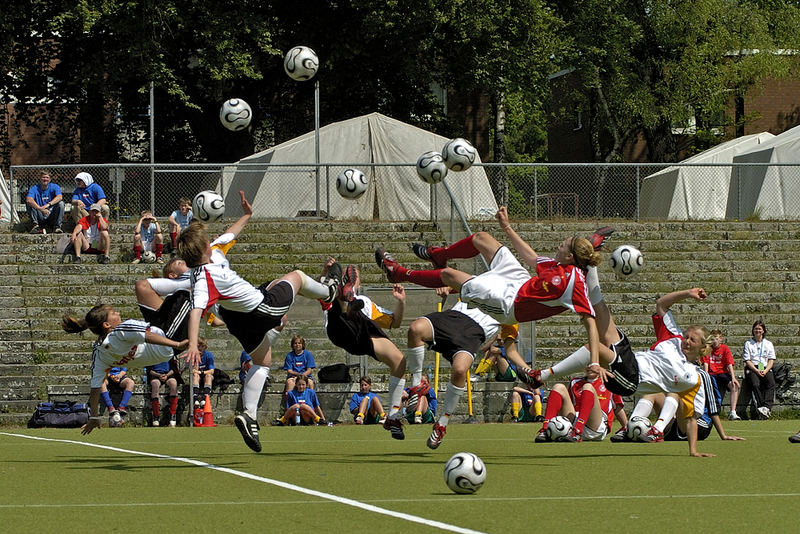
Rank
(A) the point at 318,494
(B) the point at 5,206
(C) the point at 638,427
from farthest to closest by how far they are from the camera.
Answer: (B) the point at 5,206
(C) the point at 638,427
(A) the point at 318,494

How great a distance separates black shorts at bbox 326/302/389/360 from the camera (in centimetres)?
1124

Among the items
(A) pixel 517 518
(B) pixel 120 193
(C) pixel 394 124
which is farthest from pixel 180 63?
(A) pixel 517 518

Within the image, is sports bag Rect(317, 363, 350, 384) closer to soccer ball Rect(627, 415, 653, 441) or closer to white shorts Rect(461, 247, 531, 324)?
soccer ball Rect(627, 415, 653, 441)

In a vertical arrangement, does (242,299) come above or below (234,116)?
below

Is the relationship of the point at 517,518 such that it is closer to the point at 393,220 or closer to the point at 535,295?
the point at 535,295

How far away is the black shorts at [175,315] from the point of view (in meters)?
11.1

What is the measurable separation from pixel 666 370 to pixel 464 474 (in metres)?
4.54

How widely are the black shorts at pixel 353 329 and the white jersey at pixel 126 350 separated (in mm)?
1582

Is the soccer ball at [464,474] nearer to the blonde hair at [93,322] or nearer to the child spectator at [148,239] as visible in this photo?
the blonde hair at [93,322]

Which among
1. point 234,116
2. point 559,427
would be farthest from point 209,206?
point 559,427

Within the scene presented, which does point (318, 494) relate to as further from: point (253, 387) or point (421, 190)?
point (421, 190)

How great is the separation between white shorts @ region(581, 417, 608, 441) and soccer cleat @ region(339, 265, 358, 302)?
121 inches

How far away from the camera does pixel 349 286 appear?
11.5 meters

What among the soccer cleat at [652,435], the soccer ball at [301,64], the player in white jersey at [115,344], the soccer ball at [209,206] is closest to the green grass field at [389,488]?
the soccer cleat at [652,435]
